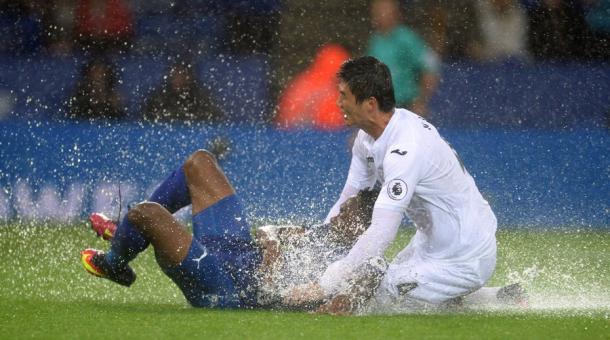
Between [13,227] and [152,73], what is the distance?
196cm

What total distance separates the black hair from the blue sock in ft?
3.33

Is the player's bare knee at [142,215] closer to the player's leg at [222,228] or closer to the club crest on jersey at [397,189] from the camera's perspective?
the player's leg at [222,228]

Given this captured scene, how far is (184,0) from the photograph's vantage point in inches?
472

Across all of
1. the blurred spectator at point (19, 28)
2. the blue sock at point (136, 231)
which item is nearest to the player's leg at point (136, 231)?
the blue sock at point (136, 231)

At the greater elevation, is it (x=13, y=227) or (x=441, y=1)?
(x=441, y=1)

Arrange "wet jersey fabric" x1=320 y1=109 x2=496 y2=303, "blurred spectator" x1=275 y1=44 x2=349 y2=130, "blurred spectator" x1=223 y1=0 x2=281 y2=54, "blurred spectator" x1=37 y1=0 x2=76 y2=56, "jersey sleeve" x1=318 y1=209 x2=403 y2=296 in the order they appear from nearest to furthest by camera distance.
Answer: "jersey sleeve" x1=318 y1=209 x2=403 y2=296, "wet jersey fabric" x1=320 y1=109 x2=496 y2=303, "blurred spectator" x1=275 y1=44 x2=349 y2=130, "blurred spectator" x1=223 y1=0 x2=281 y2=54, "blurred spectator" x1=37 y1=0 x2=76 y2=56

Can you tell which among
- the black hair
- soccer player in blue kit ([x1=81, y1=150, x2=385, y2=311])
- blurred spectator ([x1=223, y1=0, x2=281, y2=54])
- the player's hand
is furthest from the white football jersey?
blurred spectator ([x1=223, y1=0, x2=281, y2=54])

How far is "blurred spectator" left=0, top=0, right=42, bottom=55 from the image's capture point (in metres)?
11.9

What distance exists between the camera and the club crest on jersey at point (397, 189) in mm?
6098

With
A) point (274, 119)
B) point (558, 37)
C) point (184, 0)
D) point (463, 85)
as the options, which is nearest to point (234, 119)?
point (274, 119)

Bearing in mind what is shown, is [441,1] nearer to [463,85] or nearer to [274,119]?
[463,85]

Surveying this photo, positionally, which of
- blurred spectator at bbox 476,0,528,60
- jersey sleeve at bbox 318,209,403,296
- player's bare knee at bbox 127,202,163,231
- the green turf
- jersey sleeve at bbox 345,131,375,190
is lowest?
the green turf

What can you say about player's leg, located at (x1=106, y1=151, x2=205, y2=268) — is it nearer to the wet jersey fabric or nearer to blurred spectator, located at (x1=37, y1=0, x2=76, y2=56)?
the wet jersey fabric

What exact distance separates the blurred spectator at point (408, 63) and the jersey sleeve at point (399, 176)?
16.8 ft
